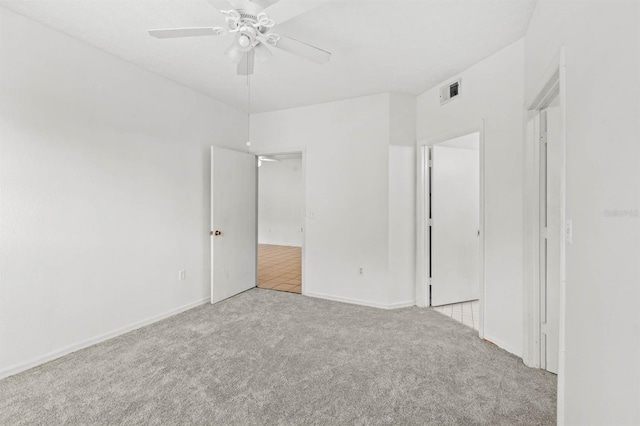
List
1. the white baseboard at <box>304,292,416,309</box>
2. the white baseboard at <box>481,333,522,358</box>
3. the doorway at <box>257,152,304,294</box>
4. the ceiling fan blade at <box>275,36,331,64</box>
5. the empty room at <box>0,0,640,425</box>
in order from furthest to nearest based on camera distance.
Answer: the doorway at <box>257,152,304,294</box>
the white baseboard at <box>304,292,416,309</box>
the white baseboard at <box>481,333,522,358</box>
the ceiling fan blade at <box>275,36,331,64</box>
the empty room at <box>0,0,640,425</box>

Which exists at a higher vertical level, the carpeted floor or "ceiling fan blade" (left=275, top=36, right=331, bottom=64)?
"ceiling fan blade" (left=275, top=36, right=331, bottom=64)

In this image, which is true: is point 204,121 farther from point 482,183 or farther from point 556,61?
point 556,61

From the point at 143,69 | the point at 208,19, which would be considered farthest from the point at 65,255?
the point at 208,19

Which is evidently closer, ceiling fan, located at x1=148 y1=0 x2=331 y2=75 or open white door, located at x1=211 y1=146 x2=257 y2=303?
ceiling fan, located at x1=148 y1=0 x2=331 y2=75

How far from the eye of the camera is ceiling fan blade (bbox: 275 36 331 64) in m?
1.92

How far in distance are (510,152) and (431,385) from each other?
1.91 metres

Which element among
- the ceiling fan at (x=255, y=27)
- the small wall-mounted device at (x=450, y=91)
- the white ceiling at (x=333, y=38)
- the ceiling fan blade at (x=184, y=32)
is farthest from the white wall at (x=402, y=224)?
the ceiling fan blade at (x=184, y=32)

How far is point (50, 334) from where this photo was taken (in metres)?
2.30

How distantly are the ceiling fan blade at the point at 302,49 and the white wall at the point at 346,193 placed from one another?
1.65 m

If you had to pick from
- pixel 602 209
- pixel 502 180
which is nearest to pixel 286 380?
pixel 602 209

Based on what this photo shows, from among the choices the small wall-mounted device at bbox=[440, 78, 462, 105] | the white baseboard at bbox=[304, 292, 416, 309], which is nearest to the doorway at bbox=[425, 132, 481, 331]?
the white baseboard at bbox=[304, 292, 416, 309]

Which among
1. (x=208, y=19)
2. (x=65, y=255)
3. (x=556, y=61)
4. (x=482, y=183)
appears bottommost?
(x=65, y=255)

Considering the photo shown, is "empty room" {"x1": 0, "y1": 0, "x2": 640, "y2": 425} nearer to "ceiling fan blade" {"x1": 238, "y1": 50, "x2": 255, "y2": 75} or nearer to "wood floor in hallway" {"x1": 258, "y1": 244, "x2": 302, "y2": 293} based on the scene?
"ceiling fan blade" {"x1": 238, "y1": 50, "x2": 255, "y2": 75}

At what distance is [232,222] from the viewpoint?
395 cm
